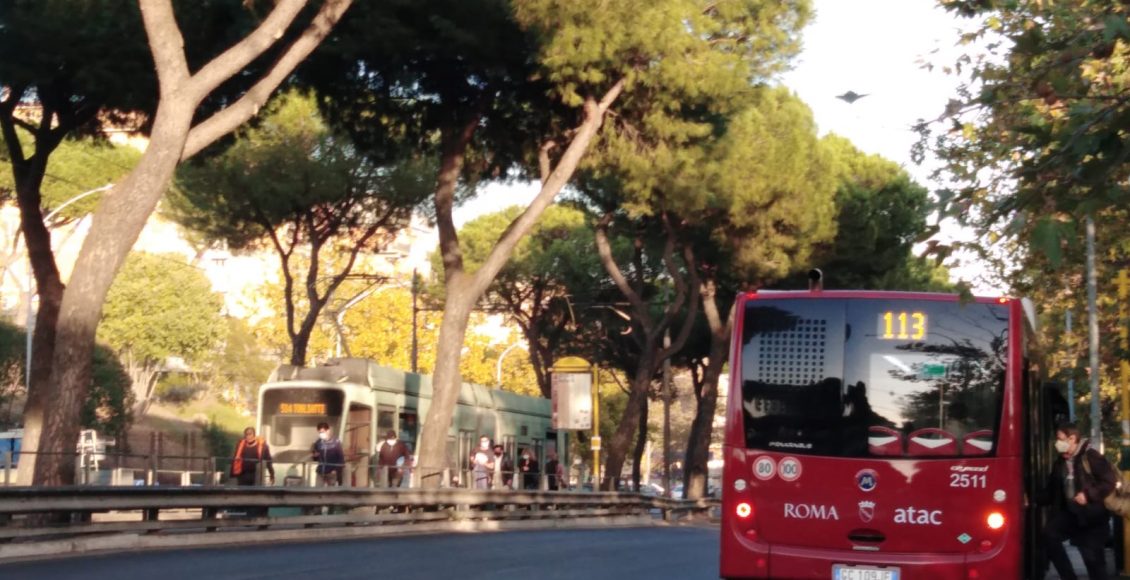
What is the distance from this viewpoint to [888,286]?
39875 millimetres

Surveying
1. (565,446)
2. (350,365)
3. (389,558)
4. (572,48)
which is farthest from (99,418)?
(389,558)

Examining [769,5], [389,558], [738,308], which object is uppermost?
[769,5]

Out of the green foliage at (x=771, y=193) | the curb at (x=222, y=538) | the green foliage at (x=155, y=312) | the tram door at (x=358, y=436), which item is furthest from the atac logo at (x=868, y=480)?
the green foliage at (x=155, y=312)

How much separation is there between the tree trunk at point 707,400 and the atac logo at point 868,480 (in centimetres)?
2617

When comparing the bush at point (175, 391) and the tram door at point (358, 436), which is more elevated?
the bush at point (175, 391)

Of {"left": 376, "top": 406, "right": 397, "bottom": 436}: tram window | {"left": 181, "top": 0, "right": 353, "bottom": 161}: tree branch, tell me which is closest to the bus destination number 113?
{"left": 181, "top": 0, "right": 353, "bottom": 161}: tree branch

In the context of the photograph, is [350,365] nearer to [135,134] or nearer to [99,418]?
[135,134]

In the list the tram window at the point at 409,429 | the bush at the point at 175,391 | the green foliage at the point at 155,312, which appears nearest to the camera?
the tram window at the point at 409,429

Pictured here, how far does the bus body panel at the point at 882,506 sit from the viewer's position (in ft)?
35.2

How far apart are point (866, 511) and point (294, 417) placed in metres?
19.5

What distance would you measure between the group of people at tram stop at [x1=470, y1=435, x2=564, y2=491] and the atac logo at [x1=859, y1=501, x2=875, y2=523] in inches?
690

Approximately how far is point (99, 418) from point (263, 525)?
3825cm

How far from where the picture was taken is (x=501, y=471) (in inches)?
1188

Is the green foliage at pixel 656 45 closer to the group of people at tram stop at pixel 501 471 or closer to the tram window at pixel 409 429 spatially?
the group of people at tram stop at pixel 501 471
